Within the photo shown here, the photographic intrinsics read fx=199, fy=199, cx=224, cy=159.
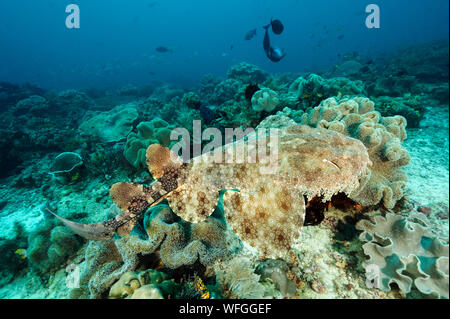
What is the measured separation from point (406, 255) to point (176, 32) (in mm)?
164336

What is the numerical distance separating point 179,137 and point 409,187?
5.41 m

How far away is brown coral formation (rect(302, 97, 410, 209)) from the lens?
9.66 ft

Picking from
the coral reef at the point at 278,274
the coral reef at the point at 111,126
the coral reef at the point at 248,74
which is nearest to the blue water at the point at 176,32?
the coral reef at the point at 248,74

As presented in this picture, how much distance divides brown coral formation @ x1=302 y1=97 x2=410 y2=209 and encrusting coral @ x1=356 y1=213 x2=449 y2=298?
1.09ft

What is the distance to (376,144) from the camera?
10.4ft

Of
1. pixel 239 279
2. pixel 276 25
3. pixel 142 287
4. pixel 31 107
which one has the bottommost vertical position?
pixel 239 279

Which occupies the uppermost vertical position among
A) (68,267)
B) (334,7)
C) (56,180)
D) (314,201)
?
(334,7)

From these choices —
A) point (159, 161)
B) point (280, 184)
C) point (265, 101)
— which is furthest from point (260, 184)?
point (265, 101)

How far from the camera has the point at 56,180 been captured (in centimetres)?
605

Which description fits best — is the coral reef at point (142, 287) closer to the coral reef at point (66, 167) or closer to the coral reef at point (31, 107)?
the coral reef at point (66, 167)

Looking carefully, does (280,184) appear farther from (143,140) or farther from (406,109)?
(406,109)

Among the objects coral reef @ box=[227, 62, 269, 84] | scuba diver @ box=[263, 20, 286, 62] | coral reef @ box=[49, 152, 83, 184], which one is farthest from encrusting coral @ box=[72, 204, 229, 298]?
coral reef @ box=[227, 62, 269, 84]
